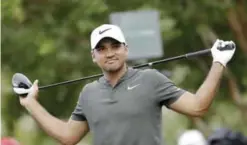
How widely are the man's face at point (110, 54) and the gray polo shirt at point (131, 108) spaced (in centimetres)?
10

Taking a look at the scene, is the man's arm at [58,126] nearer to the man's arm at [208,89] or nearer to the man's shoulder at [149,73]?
the man's shoulder at [149,73]

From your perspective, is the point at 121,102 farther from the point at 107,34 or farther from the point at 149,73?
the point at 107,34

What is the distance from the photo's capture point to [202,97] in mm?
6012

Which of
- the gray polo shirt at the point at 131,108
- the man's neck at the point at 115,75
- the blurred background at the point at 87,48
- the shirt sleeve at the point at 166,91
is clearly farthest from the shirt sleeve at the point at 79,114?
the blurred background at the point at 87,48

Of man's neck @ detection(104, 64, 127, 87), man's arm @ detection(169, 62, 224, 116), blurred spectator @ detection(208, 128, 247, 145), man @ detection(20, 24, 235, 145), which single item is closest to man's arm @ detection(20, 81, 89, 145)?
man @ detection(20, 24, 235, 145)

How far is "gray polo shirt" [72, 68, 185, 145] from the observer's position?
6074mm

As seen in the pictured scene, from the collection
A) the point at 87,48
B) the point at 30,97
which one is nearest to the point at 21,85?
the point at 30,97

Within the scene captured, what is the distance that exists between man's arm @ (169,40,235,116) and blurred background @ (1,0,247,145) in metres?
10.9

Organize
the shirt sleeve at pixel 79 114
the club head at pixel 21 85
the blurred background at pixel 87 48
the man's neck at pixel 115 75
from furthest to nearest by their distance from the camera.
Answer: the blurred background at pixel 87 48
the club head at pixel 21 85
the shirt sleeve at pixel 79 114
the man's neck at pixel 115 75

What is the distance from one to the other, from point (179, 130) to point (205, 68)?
168 cm

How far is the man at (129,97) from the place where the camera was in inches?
239

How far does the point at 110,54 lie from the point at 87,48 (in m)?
12.5

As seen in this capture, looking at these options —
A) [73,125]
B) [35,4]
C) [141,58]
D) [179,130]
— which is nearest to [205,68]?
[179,130]

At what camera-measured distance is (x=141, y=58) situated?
11977 millimetres
